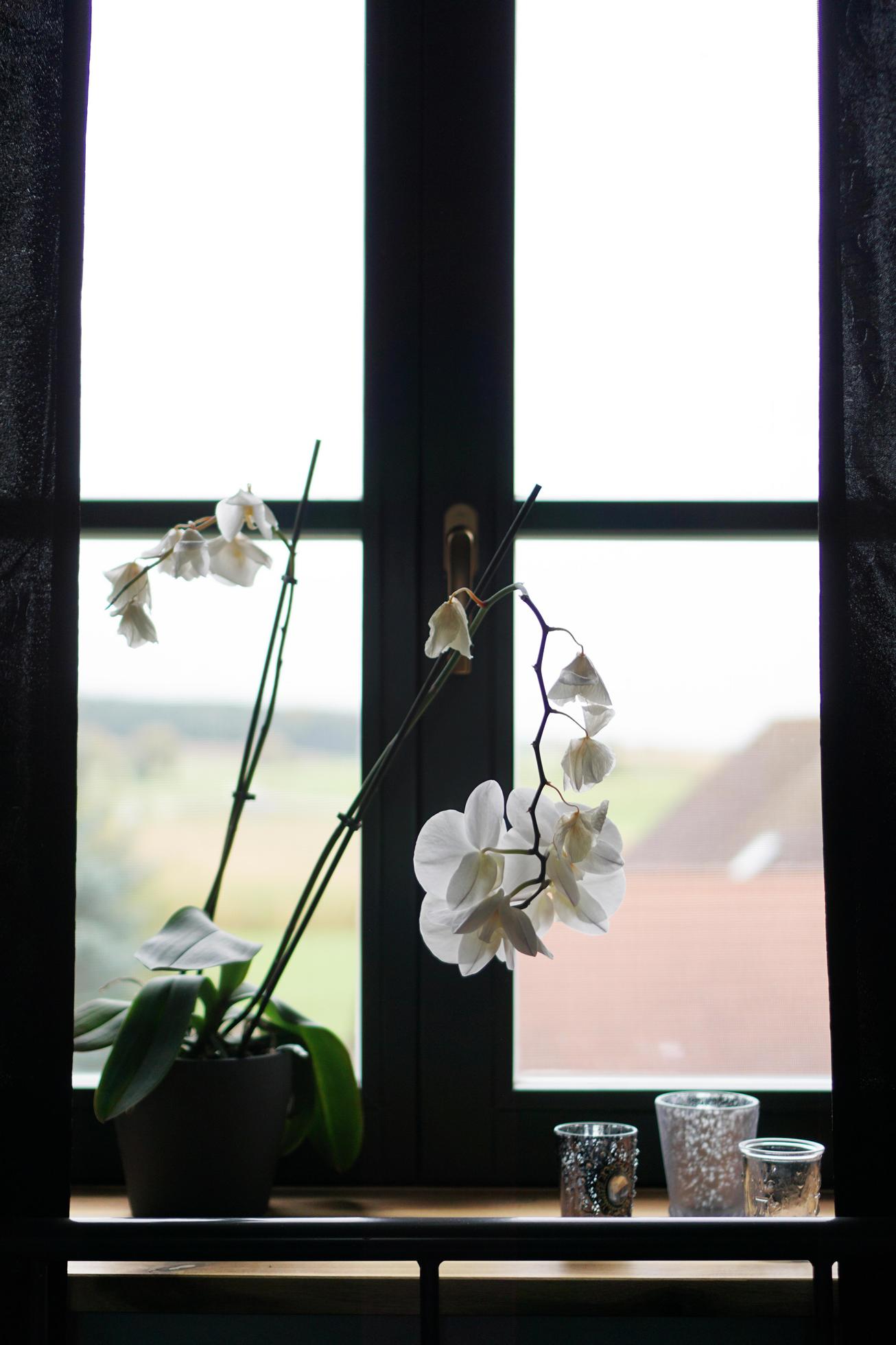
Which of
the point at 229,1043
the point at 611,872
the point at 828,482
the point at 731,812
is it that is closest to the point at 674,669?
the point at 731,812

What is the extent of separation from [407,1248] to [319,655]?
0.69 m

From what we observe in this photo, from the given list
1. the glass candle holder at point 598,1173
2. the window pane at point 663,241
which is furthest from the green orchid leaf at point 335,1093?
the window pane at point 663,241

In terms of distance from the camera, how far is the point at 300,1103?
118 centimetres

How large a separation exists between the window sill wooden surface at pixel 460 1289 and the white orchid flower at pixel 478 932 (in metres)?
0.37

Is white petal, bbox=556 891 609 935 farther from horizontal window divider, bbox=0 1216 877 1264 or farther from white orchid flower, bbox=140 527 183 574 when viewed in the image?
white orchid flower, bbox=140 527 183 574

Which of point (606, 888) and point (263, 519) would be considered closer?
point (606, 888)

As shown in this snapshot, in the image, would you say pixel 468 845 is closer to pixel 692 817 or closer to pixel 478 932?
pixel 478 932

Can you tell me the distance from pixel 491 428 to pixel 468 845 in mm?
614

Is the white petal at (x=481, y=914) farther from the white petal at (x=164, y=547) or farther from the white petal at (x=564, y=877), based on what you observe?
the white petal at (x=164, y=547)

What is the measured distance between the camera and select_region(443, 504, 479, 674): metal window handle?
1.27 metres

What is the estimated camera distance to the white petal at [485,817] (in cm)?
87

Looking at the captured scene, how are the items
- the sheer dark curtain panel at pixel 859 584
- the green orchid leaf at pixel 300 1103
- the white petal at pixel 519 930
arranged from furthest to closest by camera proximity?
the green orchid leaf at pixel 300 1103 → the sheer dark curtain panel at pixel 859 584 → the white petal at pixel 519 930

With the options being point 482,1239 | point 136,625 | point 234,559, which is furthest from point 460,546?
point 482,1239

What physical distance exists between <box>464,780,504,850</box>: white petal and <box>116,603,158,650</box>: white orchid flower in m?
0.39
